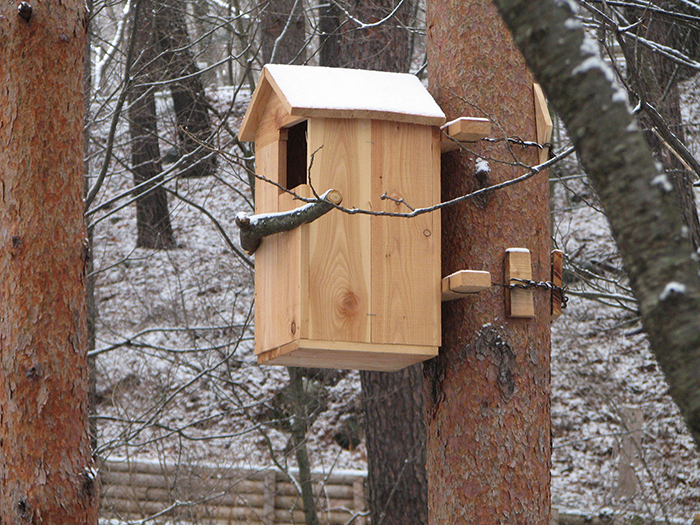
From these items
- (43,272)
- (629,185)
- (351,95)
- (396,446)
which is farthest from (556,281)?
(396,446)

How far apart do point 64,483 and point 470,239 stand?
70.8 inches

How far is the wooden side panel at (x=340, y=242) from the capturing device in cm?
327

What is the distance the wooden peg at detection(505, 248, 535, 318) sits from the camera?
10.7 ft

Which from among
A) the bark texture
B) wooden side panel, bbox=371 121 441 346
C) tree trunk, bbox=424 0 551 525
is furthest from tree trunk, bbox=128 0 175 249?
the bark texture

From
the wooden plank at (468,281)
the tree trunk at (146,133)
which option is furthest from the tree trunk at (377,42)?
the wooden plank at (468,281)

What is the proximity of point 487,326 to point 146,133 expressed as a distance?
6322 mm

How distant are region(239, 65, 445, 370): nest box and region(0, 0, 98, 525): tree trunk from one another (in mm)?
816

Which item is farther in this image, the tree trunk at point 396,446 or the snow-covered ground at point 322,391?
the snow-covered ground at point 322,391

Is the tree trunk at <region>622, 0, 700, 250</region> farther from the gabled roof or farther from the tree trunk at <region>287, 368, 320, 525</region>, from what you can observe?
the tree trunk at <region>287, 368, 320, 525</region>

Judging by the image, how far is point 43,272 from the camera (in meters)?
3.61

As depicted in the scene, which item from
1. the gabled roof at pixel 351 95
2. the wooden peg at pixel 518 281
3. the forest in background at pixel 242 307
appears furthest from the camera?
the forest in background at pixel 242 307

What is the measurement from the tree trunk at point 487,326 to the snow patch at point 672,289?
162 cm

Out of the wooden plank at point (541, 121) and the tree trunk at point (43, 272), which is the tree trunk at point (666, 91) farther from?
the tree trunk at point (43, 272)

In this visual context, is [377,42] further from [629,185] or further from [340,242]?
[629,185]
